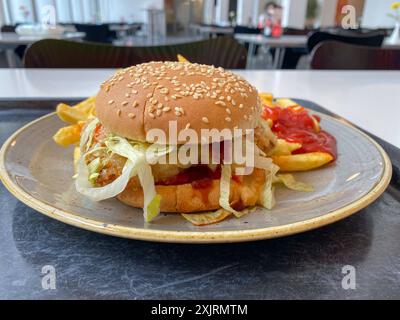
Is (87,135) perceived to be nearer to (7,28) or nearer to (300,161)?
(300,161)

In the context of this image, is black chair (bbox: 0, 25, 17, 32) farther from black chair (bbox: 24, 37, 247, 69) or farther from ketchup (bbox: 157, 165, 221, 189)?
ketchup (bbox: 157, 165, 221, 189)

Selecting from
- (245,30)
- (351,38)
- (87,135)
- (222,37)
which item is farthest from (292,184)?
(245,30)

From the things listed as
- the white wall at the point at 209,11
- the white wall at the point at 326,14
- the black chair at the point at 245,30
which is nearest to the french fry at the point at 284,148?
the black chair at the point at 245,30

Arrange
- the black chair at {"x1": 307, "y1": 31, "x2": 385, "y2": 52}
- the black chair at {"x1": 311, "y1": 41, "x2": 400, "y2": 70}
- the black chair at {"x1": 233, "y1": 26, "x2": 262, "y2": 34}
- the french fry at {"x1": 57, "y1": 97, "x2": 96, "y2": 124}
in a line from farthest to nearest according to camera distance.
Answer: the black chair at {"x1": 233, "y1": 26, "x2": 262, "y2": 34}, the black chair at {"x1": 307, "y1": 31, "x2": 385, "y2": 52}, the black chair at {"x1": 311, "y1": 41, "x2": 400, "y2": 70}, the french fry at {"x1": 57, "y1": 97, "x2": 96, "y2": 124}

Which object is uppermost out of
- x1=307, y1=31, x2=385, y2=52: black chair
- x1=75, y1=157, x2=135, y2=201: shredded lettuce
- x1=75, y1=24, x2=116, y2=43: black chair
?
x1=307, y1=31, x2=385, y2=52: black chair

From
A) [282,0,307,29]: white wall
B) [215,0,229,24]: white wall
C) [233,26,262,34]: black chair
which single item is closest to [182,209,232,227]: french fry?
[233,26,262,34]: black chair

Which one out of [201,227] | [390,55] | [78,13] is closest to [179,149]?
[201,227]
